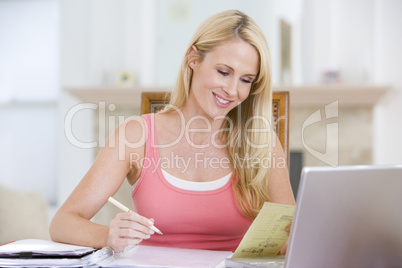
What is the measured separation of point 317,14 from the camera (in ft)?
12.0

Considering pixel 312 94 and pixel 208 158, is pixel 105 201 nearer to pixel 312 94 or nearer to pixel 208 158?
pixel 208 158

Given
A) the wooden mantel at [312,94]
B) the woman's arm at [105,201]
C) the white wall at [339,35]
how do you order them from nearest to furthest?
the woman's arm at [105,201] → the wooden mantel at [312,94] → the white wall at [339,35]

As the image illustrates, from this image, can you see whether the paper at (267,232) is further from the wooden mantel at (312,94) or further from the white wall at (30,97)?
the white wall at (30,97)

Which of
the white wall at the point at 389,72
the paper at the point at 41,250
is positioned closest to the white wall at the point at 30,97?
the white wall at the point at 389,72

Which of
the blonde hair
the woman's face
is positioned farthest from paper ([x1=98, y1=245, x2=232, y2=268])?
the woman's face

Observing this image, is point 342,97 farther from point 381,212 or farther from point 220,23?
point 381,212

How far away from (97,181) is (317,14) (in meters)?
2.79

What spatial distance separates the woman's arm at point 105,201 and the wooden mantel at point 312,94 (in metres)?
2.22

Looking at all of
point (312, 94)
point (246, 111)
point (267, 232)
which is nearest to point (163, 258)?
point (267, 232)

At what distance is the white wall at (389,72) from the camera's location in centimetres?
340

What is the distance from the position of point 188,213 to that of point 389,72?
8.35 feet

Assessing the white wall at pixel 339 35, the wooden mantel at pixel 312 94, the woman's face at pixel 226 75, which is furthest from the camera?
the white wall at pixel 339 35

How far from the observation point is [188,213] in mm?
1415

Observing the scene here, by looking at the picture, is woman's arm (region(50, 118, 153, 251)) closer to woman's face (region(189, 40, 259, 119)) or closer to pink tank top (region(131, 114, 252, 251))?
pink tank top (region(131, 114, 252, 251))
